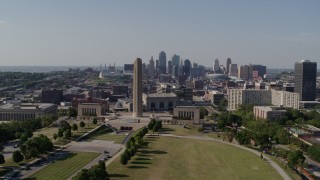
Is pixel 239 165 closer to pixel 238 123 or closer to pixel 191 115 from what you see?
pixel 238 123

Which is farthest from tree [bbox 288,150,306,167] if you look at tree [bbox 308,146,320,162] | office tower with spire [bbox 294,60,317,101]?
office tower with spire [bbox 294,60,317,101]

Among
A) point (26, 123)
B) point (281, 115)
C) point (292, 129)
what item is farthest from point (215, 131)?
point (26, 123)

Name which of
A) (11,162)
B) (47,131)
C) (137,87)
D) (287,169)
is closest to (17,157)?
(11,162)

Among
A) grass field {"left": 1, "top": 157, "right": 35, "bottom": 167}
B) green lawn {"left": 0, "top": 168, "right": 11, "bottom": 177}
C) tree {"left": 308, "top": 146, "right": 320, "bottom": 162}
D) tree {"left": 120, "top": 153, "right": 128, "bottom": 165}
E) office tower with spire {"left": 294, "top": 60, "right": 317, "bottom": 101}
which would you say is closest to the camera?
green lawn {"left": 0, "top": 168, "right": 11, "bottom": 177}

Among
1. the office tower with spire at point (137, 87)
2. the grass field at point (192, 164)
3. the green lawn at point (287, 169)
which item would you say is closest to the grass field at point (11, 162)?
the grass field at point (192, 164)

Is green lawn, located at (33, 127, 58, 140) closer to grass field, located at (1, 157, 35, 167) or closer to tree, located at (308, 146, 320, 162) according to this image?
grass field, located at (1, 157, 35, 167)
